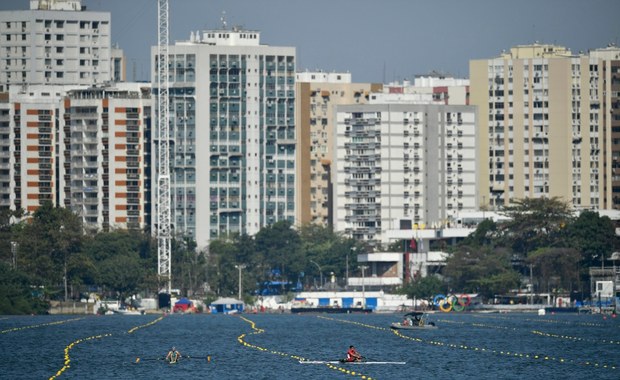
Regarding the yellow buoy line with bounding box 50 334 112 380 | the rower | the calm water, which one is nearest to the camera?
the calm water

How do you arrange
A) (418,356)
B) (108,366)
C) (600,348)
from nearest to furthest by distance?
1. (108,366)
2. (418,356)
3. (600,348)

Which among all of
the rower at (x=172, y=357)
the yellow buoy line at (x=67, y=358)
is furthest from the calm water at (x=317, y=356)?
the rower at (x=172, y=357)

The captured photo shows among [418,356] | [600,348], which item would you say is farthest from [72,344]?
[600,348]

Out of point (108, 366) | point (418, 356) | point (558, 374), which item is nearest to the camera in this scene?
point (558, 374)

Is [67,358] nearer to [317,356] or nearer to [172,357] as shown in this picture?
[172,357]

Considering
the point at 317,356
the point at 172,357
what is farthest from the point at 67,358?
the point at 317,356

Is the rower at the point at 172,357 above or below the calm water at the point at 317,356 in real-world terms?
above

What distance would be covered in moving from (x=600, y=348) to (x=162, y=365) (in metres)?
49.1

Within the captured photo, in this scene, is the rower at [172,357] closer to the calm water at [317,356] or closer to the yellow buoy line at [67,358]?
the calm water at [317,356]

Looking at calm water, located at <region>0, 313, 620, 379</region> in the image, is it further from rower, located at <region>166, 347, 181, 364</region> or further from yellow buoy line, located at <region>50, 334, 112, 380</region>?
rower, located at <region>166, 347, 181, 364</region>

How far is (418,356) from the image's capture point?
527ft

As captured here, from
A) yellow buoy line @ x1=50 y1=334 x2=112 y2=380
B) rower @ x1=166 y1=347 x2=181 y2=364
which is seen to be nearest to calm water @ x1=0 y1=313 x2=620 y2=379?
yellow buoy line @ x1=50 y1=334 x2=112 y2=380

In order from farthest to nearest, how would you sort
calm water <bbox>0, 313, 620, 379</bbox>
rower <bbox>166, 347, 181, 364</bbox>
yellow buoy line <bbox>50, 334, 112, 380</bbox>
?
rower <bbox>166, 347, 181, 364</bbox> < yellow buoy line <bbox>50, 334, 112, 380</bbox> < calm water <bbox>0, 313, 620, 379</bbox>

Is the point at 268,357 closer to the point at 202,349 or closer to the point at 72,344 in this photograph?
the point at 202,349
